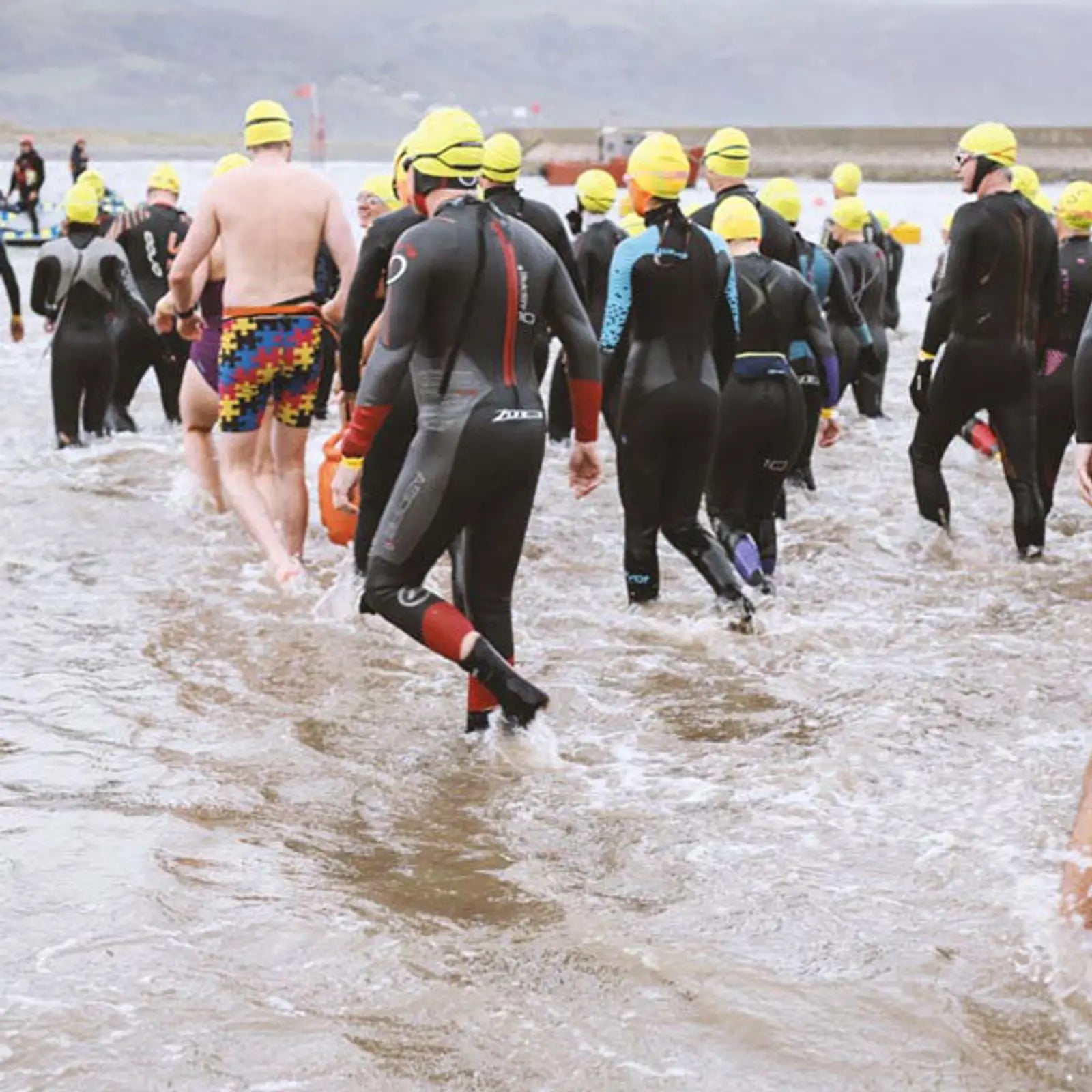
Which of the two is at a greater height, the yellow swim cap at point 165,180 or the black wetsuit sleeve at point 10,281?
the yellow swim cap at point 165,180

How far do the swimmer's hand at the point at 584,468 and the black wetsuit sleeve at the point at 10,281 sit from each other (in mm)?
6319

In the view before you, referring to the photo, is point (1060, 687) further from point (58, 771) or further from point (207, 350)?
point (207, 350)

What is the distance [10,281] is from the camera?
37.3 ft

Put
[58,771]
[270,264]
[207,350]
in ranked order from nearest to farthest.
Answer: [58,771], [270,264], [207,350]

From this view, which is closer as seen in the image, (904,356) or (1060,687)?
(1060,687)

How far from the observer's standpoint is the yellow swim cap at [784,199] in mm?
9000

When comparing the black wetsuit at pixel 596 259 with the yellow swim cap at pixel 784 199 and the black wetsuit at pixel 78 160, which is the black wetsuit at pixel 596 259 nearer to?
the yellow swim cap at pixel 784 199

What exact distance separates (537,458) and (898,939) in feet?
5.94

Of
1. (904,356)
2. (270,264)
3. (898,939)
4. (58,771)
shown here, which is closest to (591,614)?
(270,264)

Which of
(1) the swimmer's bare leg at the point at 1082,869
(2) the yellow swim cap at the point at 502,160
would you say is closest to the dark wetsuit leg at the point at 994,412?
(2) the yellow swim cap at the point at 502,160

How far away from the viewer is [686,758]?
17.7ft

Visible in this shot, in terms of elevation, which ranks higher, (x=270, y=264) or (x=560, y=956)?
(x=270, y=264)

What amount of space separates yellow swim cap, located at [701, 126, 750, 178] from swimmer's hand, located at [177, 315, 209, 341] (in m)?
2.35

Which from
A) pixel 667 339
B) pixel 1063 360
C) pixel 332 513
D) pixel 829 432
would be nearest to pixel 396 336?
pixel 667 339
